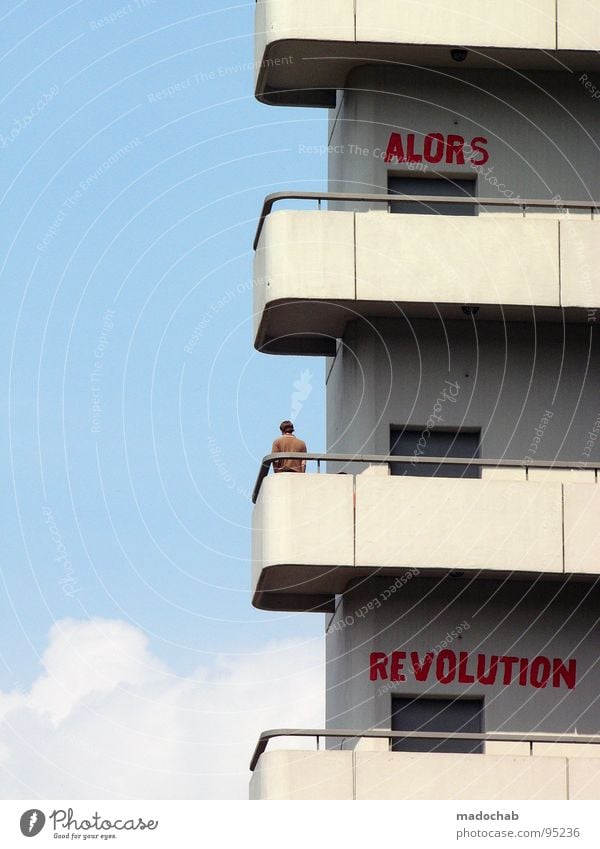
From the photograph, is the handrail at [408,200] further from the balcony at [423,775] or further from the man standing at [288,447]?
the balcony at [423,775]

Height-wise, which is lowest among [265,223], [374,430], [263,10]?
[374,430]

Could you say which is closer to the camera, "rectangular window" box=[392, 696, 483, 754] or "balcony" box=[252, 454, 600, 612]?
"balcony" box=[252, 454, 600, 612]

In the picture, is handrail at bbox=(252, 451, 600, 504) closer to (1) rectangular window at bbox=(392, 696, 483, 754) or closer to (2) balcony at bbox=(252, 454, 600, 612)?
(2) balcony at bbox=(252, 454, 600, 612)

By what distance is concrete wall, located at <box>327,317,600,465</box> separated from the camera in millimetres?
41531

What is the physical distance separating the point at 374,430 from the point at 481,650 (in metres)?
4.14

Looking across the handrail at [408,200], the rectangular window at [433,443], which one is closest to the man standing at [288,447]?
the rectangular window at [433,443]

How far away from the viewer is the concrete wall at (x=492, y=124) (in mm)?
42906

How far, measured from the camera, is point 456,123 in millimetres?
43062

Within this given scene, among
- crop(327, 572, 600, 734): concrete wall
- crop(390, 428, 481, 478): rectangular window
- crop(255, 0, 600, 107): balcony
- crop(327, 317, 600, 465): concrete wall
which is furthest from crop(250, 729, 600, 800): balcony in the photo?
crop(255, 0, 600, 107): balcony

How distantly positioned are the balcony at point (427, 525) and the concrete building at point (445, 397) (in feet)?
0.12

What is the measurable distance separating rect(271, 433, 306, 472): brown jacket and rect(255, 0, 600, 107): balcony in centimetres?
690

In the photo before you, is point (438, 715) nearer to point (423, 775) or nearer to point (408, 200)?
point (423, 775)
